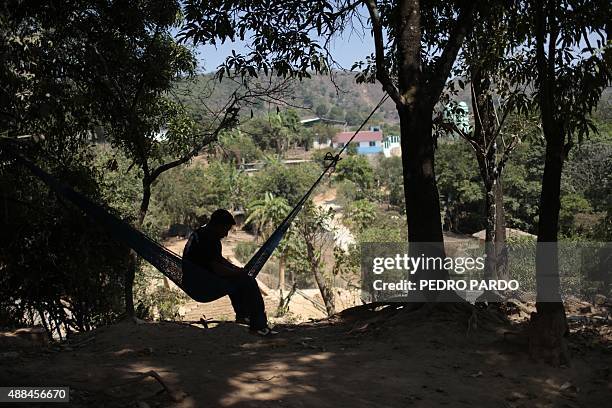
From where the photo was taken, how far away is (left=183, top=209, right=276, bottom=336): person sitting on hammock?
4.01 m

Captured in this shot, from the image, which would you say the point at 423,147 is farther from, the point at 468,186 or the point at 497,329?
the point at 468,186

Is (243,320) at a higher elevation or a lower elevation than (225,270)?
lower

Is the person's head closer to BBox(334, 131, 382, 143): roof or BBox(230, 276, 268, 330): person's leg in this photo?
BBox(230, 276, 268, 330): person's leg

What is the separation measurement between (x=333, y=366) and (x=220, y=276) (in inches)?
42.6

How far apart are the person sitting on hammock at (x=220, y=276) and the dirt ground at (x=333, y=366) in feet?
0.53

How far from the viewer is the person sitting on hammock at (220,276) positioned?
13.1 ft

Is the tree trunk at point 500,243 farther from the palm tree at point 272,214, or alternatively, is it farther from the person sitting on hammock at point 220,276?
the palm tree at point 272,214

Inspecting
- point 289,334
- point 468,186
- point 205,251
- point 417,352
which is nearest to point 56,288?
point 205,251

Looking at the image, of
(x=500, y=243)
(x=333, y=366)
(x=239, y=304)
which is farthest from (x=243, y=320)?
(x=500, y=243)

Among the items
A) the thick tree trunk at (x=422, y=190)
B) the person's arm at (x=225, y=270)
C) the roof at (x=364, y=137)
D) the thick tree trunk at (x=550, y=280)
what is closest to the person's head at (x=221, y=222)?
the person's arm at (x=225, y=270)

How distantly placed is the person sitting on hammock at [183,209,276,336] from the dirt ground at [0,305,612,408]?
161mm

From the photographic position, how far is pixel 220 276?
13.1 ft

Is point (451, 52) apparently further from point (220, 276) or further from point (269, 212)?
point (269, 212)

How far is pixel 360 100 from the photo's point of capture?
121000 millimetres
